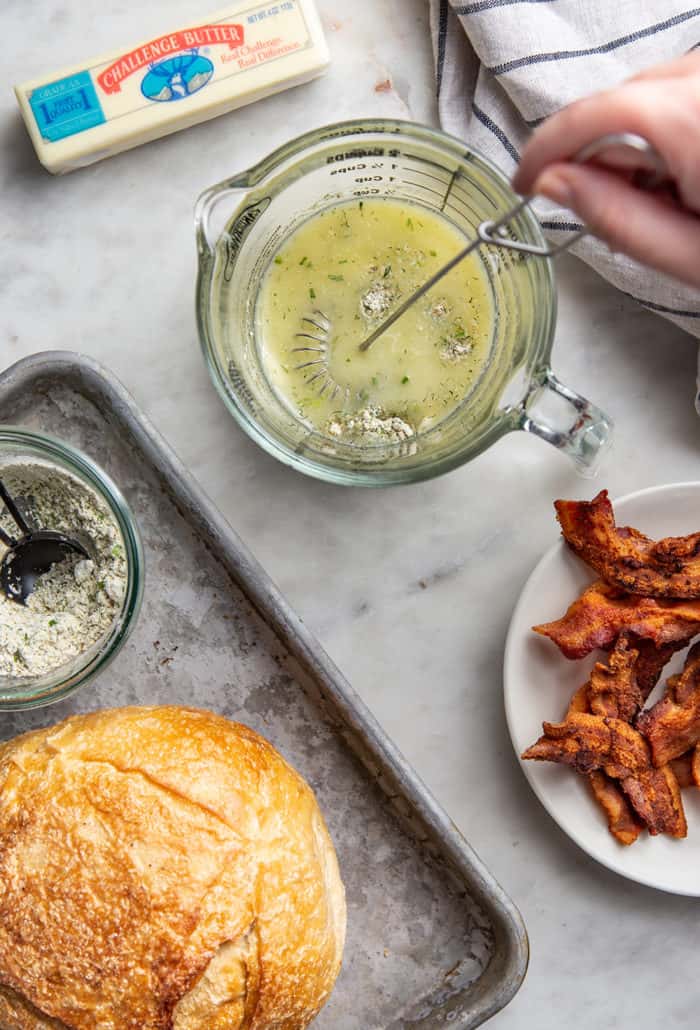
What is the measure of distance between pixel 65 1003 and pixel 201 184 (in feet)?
3.68

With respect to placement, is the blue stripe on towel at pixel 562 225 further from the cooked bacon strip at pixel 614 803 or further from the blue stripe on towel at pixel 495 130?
the cooked bacon strip at pixel 614 803

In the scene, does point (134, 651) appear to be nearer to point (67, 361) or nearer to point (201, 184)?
point (67, 361)

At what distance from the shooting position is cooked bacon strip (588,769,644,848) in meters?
1.45

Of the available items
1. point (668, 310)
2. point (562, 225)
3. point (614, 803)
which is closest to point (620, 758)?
point (614, 803)

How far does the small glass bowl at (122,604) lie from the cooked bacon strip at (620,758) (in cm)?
58

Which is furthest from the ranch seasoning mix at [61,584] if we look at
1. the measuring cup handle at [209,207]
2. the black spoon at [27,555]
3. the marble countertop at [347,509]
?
the measuring cup handle at [209,207]

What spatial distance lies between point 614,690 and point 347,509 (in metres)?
0.46

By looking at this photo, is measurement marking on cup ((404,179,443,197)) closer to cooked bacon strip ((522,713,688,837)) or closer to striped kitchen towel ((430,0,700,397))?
striped kitchen towel ((430,0,700,397))

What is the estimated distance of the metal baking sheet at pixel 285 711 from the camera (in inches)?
57.0

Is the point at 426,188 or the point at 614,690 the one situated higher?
the point at 426,188

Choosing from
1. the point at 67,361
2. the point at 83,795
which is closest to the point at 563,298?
the point at 67,361

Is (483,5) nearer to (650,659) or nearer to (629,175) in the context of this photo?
(629,175)

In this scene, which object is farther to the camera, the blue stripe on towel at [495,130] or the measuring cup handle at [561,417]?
the blue stripe on towel at [495,130]

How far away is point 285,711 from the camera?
4.83 feet
